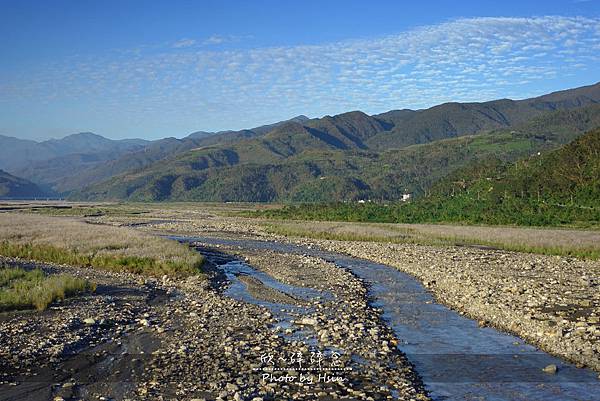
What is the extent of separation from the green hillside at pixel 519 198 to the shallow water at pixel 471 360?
145 feet

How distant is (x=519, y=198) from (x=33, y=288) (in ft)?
212

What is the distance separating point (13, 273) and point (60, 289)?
4.88 metres

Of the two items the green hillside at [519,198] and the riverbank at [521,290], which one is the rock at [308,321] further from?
the green hillside at [519,198]

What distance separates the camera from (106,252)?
35188mm

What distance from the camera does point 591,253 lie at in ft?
128

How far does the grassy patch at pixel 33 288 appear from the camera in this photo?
19891 mm

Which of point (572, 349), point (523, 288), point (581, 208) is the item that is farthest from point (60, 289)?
point (581, 208)

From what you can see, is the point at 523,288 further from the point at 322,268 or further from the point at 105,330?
the point at 105,330

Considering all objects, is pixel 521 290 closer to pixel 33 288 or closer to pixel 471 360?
pixel 471 360

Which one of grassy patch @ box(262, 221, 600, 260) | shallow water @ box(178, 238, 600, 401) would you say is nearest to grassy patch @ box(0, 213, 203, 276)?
shallow water @ box(178, 238, 600, 401)

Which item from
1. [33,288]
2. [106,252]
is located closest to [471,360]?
[33,288]

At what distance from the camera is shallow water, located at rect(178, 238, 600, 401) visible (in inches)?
515

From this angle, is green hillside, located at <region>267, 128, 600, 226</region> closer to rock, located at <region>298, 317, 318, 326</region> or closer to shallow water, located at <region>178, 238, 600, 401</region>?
shallow water, located at <region>178, 238, 600, 401</region>

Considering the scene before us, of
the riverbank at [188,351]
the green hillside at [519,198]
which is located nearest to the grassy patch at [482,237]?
the green hillside at [519,198]
